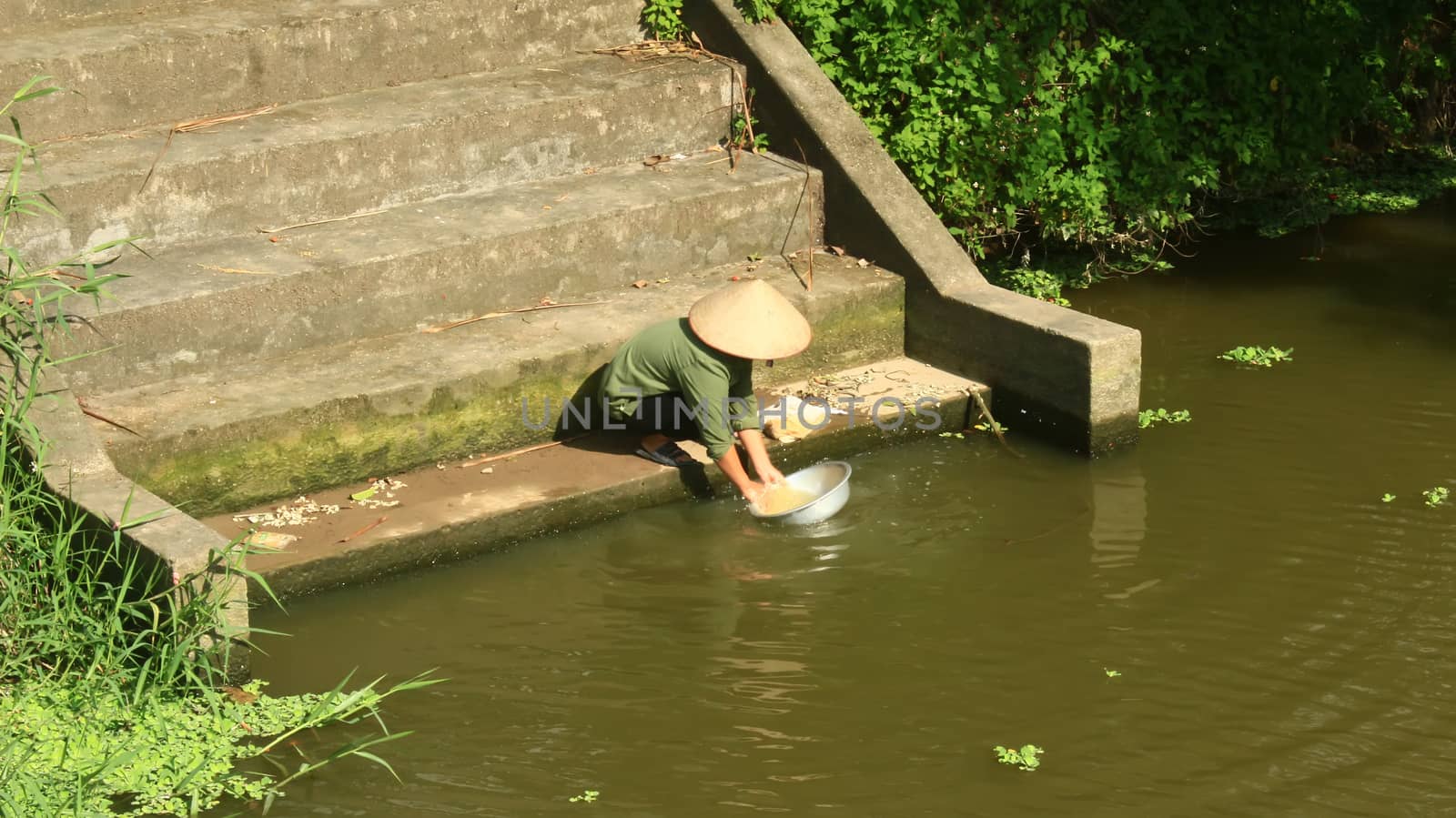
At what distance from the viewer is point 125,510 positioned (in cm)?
546

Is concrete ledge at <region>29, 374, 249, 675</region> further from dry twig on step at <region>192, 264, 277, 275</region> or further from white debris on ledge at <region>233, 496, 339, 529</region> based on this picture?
dry twig on step at <region>192, 264, 277, 275</region>

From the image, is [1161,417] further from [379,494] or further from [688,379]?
[379,494]

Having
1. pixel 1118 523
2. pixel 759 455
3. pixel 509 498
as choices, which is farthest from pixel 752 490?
pixel 1118 523

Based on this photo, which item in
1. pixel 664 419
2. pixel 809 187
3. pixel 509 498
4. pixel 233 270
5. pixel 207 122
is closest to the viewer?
pixel 509 498

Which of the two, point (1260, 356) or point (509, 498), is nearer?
point (509, 498)

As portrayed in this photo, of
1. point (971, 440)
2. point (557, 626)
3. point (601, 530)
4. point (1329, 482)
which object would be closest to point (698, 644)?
point (557, 626)

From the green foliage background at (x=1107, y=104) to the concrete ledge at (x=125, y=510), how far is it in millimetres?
4160

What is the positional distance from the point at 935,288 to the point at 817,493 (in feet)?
4.60

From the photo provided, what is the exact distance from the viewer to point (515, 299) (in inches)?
294

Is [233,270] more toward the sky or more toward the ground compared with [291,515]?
more toward the sky

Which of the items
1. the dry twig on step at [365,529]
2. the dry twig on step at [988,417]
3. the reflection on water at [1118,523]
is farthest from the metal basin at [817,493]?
the dry twig on step at [365,529]

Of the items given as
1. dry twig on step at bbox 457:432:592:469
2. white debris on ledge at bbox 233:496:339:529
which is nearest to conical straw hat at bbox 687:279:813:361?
dry twig on step at bbox 457:432:592:469

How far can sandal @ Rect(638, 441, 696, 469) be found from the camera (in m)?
6.91

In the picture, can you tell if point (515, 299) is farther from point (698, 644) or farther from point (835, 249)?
point (698, 644)
